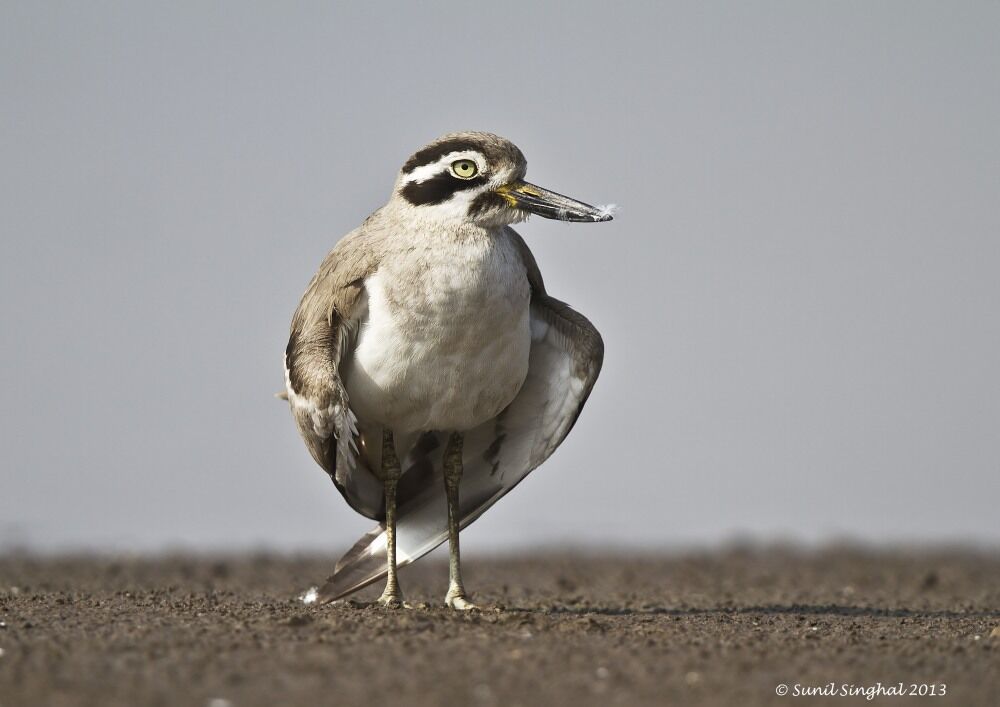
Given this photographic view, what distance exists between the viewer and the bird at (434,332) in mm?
9445

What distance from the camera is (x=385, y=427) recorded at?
1020 cm

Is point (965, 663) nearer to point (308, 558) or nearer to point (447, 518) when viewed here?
point (447, 518)

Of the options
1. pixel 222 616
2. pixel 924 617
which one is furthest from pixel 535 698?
pixel 924 617

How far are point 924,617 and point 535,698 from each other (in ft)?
16.5

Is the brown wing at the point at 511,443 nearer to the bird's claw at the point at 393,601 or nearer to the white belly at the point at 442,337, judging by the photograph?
the bird's claw at the point at 393,601

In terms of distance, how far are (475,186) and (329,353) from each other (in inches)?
64.2

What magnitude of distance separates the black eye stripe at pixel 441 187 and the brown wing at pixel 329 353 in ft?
1.76

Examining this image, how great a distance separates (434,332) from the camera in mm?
9438

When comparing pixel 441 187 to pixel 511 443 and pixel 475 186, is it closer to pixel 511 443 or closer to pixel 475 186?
pixel 475 186

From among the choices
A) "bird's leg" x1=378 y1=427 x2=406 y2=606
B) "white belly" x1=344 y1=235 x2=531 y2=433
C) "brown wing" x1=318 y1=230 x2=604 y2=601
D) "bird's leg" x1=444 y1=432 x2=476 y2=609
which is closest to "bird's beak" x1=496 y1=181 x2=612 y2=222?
"white belly" x1=344 y1=235 x2=531 y2=433

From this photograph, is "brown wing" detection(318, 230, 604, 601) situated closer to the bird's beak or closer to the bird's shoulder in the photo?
the bird's shoulder

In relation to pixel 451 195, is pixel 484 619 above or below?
below

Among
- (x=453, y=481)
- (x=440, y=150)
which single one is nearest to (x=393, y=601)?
(x=453, y=481)

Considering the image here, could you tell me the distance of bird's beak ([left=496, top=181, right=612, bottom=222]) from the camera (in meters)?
9.72
